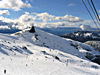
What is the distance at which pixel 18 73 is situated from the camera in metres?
8.13

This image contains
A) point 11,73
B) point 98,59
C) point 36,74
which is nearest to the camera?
point 11,73

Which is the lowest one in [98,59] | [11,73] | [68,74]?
[98,59]

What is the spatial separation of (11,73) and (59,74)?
4.95m

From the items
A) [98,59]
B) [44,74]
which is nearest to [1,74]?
[44,74]

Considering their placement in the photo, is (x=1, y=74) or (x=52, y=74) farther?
(x=52, y=74)

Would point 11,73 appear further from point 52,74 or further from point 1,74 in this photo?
point 52,74

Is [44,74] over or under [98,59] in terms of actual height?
over

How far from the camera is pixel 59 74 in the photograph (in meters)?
8.91

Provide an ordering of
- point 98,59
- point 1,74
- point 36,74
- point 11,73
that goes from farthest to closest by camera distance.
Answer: point 98,59
point 36,74
point 11,73
point 1,74

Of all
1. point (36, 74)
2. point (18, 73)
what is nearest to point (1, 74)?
point (18, 73)

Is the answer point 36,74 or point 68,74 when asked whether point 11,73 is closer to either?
point 36,74

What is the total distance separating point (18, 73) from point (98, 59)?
1658 inches

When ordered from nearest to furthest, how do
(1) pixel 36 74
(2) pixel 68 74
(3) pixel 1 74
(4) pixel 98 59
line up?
1. (3) pixel 1 74
2. (1) pixel 36 74
3. (2) pixel 68 74
4. (4) pixel 98 59

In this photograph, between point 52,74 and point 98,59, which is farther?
point 98,59
